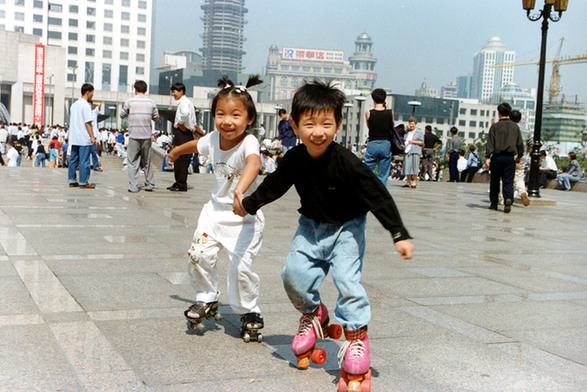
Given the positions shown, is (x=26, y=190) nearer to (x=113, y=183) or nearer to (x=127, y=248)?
(x=113, y=183)

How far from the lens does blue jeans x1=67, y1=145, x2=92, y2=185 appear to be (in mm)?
11141

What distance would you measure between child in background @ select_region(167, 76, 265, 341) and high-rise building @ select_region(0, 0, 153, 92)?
125835mm

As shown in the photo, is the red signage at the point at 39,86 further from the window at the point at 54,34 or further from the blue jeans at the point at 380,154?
the window at the point at 54,34

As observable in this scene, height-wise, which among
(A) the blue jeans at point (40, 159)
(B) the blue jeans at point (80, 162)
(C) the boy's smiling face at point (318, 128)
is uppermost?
(C) the boy's smiling face at point (318, 128)

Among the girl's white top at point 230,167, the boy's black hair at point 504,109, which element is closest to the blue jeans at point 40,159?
the boy's black hair at point 504,109

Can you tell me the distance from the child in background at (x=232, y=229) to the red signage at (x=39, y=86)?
209 feet

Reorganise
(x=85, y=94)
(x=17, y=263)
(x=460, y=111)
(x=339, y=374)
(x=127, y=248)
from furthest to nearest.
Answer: (x=460, y=111)
(x=85, y=94)
(x=127, y=248)
(x=17, y=263)
(x=339, y=374)

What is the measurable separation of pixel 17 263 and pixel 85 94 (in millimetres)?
6878

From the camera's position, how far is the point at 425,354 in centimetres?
327

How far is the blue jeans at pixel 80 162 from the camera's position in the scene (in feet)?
36.6

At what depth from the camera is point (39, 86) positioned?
213ft

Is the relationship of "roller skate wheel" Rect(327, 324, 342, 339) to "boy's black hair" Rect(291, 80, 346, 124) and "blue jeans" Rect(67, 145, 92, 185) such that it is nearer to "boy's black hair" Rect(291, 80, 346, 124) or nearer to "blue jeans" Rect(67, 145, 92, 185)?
"boy's black hair" Rect(291, 80, 346, 124)

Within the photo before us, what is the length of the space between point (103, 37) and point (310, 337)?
5189 inches

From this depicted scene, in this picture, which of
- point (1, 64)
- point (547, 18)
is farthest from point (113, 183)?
point (1, 64)
